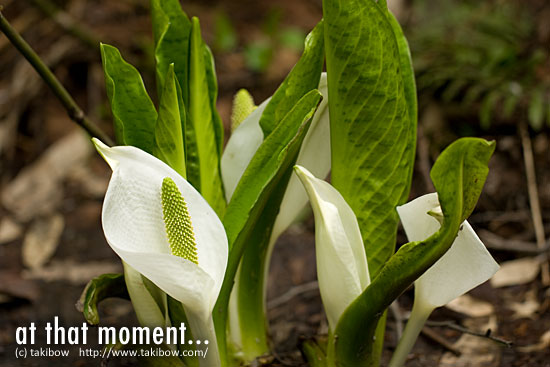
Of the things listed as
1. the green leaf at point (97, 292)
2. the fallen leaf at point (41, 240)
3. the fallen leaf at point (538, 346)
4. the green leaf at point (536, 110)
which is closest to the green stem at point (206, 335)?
the green leaf at point (97, 292)

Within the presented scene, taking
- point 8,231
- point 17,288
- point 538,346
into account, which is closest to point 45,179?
point 8,231

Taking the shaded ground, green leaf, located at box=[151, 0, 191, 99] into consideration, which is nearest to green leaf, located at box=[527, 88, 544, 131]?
the shaded ground

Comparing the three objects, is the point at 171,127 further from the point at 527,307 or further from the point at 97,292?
the point at 527,307

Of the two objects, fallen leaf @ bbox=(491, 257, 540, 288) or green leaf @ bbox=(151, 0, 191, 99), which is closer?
green leaf @ bbox=(151, 0, 191, 99)

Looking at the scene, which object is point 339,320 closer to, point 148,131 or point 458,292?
point 458,292

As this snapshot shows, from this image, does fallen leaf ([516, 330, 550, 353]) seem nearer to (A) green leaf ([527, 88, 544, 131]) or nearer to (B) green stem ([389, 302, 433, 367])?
(B) green stem ([389, 302, 433, 367])

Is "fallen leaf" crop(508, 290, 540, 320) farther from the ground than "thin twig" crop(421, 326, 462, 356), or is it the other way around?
"fallen leaf" crop(508, 290, 540, 320)
